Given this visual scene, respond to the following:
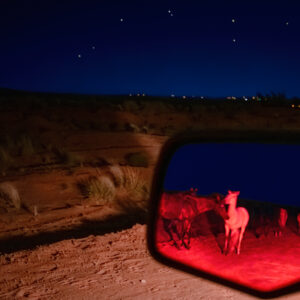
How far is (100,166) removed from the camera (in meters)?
13.2

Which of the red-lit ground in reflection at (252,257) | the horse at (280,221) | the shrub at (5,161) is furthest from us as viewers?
the shrub at (5,161)

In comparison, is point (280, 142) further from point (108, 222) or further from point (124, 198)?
point (124, 198)

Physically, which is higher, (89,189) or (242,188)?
(242,188)

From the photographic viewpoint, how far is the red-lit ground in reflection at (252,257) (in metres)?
4.07

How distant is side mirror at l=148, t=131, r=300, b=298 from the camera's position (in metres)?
2.90

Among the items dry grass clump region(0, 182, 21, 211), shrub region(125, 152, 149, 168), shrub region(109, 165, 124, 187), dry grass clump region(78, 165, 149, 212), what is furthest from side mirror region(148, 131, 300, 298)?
shrub region(125, 152, 149, 168)

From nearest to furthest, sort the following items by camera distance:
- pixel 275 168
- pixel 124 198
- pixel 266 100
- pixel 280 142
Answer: pixel 280 142 → pixel 275 168 → pixel 124 198 → pixel 266 100

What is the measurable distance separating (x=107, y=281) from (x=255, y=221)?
2.15m

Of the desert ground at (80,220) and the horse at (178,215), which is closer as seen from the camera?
the desert ground at (80,220)

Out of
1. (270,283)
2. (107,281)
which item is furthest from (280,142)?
(107,281)

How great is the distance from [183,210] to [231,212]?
3.26 ft

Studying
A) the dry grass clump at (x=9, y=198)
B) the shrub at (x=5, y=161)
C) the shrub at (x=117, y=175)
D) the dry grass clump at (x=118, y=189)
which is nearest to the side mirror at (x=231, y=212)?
the dry grass clump at (x=118, y=189)

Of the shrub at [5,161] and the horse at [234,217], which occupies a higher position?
the horse at [234,217]

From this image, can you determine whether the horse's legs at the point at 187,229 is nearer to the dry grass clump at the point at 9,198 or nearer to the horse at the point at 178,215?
the horse at the point at 178,215
